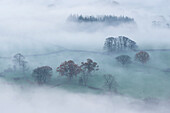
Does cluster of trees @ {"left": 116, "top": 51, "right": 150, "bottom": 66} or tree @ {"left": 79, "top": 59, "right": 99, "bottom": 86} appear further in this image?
cluster of trees @ {"left": 116, "top": 51, "right": 150, "bottom": 66}

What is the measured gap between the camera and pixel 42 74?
6103 cm

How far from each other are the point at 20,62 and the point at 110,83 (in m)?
29.1

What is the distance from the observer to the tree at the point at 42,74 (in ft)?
197

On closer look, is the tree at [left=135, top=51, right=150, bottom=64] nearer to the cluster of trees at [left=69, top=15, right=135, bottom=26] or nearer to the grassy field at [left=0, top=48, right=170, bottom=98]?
the grassy field at [left=0, top=48, right=170, bottom=98]

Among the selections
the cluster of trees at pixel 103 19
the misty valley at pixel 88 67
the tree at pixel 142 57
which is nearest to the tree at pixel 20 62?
the misty valley at pixel 88 67

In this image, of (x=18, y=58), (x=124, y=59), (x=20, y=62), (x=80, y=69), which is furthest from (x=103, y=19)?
(x=20, y=62)

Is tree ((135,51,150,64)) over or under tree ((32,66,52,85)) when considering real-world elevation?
over

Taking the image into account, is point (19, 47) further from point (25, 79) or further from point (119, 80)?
point (119, 80)

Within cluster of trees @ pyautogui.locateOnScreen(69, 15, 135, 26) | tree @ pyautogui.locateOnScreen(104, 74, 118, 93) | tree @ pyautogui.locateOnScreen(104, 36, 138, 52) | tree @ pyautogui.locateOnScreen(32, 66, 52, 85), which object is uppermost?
Answer: cluster of trees @ pyautogui.locateOnScreen(69, 15, 135, 26)

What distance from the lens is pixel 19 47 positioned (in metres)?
80.6

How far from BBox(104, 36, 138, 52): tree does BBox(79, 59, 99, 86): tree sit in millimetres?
12241

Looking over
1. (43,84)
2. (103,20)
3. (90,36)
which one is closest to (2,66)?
(43,84)

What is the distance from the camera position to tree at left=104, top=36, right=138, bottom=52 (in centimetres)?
Answer: 7550

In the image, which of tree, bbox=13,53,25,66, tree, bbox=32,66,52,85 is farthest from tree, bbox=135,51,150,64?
tree, bbox=13,53,25,66
